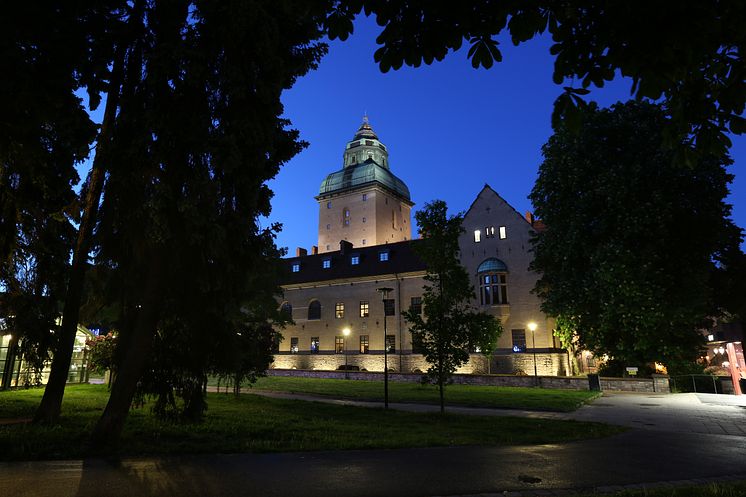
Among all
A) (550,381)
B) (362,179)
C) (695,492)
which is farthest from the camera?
(362,179)

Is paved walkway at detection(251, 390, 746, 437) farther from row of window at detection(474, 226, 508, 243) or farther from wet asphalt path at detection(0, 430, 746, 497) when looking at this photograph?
row of window at detection(474, 226, 508, 243)

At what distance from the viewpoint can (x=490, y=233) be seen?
40.6m

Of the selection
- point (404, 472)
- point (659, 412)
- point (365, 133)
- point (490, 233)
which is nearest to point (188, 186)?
point (404, 472)

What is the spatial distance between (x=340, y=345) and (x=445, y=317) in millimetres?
32894

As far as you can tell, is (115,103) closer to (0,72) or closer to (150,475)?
(0,72)

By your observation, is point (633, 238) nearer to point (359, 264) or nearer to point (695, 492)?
point (695, 492)

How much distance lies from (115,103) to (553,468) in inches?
555

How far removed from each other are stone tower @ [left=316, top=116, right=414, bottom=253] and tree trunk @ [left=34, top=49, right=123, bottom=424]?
192 feet

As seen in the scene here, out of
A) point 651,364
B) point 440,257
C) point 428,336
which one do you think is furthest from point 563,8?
point 651,364

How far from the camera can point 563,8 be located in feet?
13.1

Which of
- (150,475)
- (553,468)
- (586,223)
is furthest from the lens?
(586,223)

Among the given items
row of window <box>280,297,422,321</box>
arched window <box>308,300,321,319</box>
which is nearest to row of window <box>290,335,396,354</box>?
row of window <box>280,297,422,321</box>

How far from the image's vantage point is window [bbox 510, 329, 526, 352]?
36659mm

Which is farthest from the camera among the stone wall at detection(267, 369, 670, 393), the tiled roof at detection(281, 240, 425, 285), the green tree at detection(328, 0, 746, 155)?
the tiled roof at detection(281, 240, 425, 285)
